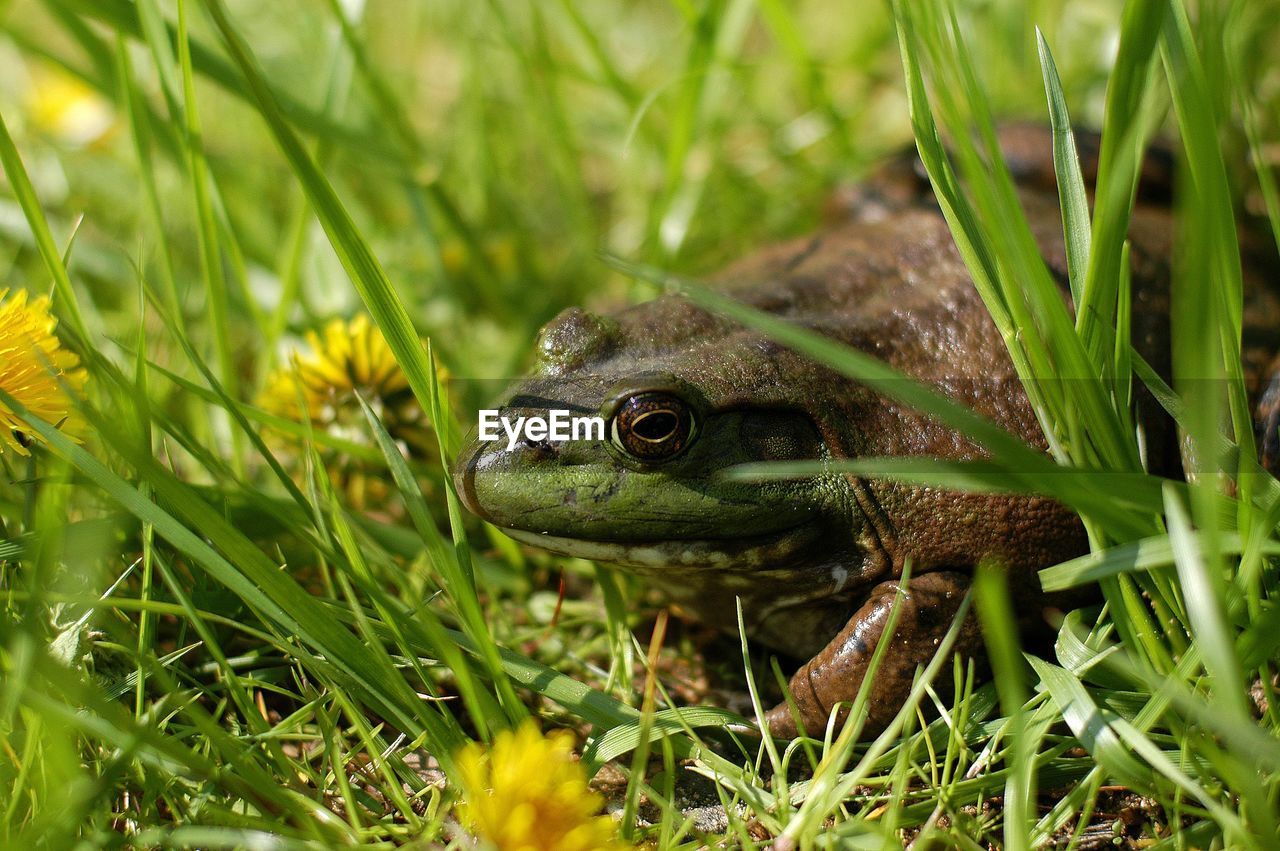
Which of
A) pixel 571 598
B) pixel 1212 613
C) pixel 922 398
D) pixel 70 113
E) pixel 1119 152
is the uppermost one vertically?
pixel 70 113

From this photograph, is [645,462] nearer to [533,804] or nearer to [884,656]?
[884,656]

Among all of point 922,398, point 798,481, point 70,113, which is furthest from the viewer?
point 70,113

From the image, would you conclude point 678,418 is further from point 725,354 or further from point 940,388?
point 940,388

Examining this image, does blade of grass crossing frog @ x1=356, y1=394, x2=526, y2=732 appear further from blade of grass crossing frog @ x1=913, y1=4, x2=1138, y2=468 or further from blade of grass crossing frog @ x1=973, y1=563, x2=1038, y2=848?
blade of grass crossing frog @ x1=913, y1=4, x2=1138, y2=468

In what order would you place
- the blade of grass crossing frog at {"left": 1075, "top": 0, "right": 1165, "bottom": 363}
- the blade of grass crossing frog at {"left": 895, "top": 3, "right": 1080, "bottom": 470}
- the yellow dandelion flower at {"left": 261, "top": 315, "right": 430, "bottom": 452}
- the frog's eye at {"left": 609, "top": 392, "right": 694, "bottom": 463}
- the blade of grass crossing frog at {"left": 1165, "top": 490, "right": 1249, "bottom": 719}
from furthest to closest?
the yellow dandelion flower at {"left": 261, "top": 315, "right": 430, "bottom": 452} < the frog's eye at {"left": 609, "top": 392, "right": 694, "bottom": 463} < the blade of grass crossing frog at {"left": 895, "top": 3, "right": 1080, "bottom": 470} < the blade of grass crossing frog at {"left": 1075, "top": 0, "right": 1165, "bottom": 363} < the blade of grass crossing frog at {"left": 1165, "top": 490, "right": 1249, "bottom": 719}

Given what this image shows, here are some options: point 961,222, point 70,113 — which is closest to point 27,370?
point 961,222

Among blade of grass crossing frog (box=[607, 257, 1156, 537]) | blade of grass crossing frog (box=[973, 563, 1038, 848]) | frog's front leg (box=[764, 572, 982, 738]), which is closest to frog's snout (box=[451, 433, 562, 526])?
blade of grass crossing frog (box=[607, 257, 1156, 537])
